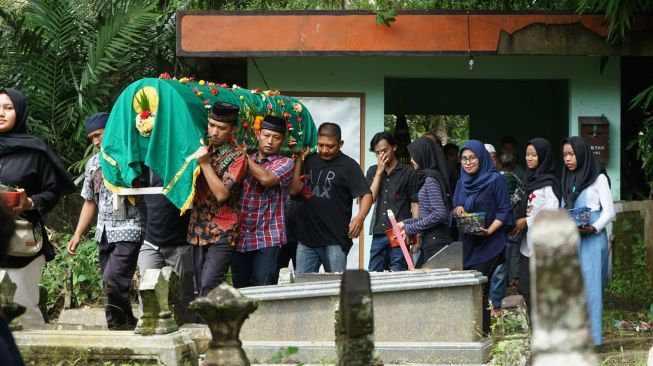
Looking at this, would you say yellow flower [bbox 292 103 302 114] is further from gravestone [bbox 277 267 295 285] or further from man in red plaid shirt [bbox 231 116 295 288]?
gravestone [bbox 277 267 295 285]

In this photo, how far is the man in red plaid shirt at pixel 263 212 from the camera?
325 inches

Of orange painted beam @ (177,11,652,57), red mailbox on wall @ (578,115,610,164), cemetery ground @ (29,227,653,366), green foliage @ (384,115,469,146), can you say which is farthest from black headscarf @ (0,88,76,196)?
green foliage @ (384,115,469,146)

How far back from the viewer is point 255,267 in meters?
8.39

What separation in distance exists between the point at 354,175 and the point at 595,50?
3657 millimetres

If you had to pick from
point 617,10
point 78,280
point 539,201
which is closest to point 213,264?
point 539,201

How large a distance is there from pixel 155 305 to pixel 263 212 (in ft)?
7.46

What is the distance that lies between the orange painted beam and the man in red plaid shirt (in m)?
3.24

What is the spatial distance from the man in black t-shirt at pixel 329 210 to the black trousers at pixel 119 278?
1.45m

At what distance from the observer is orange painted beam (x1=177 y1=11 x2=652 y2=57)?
38.1 ft

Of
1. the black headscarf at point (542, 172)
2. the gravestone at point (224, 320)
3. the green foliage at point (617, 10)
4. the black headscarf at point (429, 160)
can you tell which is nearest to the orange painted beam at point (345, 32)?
the green foliage at point (617, 10)

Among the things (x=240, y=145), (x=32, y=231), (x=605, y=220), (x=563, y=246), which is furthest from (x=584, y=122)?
(x=563, y=246)

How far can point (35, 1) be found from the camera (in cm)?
1284

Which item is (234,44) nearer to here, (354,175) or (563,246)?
(354,175)

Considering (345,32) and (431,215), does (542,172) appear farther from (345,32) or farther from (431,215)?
(345,32)
